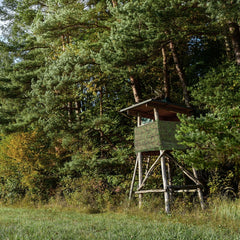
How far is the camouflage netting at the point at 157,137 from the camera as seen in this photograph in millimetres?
9117

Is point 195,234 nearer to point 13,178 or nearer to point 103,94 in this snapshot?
point 103,94

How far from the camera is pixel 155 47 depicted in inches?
403

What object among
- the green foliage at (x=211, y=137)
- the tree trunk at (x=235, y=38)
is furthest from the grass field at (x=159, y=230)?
the tree trunk at (x=235, y=38)

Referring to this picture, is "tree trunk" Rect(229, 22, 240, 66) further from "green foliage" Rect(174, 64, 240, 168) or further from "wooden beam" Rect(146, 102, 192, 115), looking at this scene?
"green foliage" Rect(174, 64, 240, 168)

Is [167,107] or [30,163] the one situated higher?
[167,107]

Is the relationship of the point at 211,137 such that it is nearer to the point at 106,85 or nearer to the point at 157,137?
the point at 157,137

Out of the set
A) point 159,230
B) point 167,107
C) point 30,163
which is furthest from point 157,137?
point 30,163

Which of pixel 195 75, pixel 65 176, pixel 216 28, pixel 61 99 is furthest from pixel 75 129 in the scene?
pixel 216 28

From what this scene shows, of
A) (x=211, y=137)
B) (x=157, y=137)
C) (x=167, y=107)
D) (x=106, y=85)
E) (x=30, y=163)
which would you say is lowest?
(x=30, y=163)

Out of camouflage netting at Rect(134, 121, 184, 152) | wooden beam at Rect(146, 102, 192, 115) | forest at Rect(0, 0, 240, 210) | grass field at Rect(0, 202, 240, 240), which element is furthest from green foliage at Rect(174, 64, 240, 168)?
wooden beam at Rect(146, 102, 192, 115)

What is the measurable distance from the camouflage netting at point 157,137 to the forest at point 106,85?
625mm

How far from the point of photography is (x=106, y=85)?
1519cm

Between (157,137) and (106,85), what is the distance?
685 cm

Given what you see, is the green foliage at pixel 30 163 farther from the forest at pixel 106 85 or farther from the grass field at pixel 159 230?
the grass field at pixel 159 230
